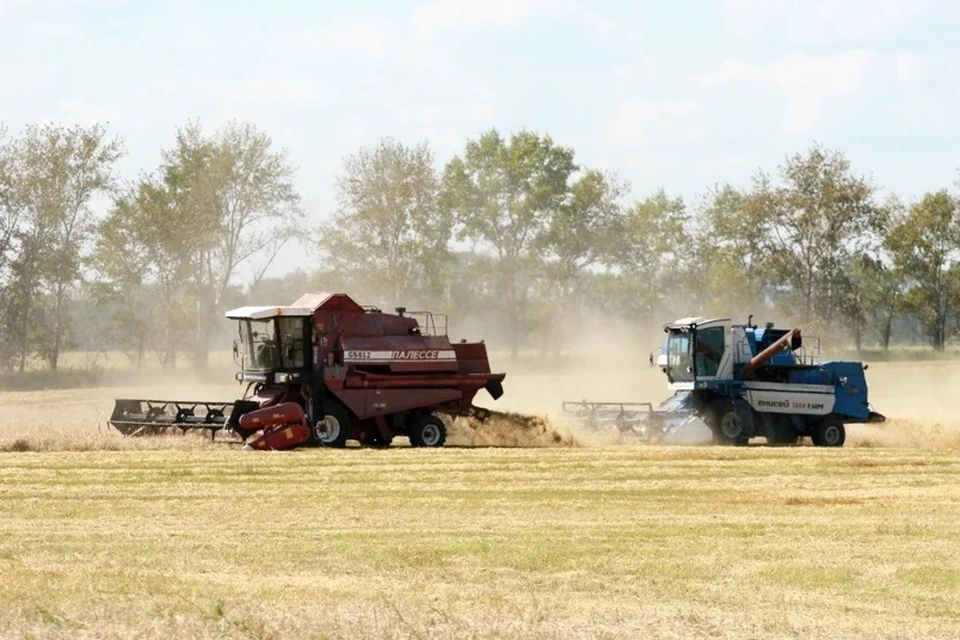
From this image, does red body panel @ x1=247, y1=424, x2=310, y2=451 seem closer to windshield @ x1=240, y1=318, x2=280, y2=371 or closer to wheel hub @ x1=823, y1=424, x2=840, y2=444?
windshield @ x1=240, y1=318, x2=280, y2=371

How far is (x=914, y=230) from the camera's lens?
3095 inches

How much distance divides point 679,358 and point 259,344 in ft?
29.2

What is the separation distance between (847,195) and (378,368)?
46.0m

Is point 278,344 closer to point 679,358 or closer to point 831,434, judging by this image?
point 679,358

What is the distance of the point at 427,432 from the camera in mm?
31312

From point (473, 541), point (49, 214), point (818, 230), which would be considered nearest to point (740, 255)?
point (818, 230)

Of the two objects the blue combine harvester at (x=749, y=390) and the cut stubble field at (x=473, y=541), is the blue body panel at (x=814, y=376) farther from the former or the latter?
the cut stubble field at (x=473, y=541)

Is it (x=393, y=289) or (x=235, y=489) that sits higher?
(x=393, y=289)

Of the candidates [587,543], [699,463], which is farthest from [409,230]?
[587,543]

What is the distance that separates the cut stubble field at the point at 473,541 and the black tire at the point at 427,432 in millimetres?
1748

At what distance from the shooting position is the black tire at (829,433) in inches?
1347

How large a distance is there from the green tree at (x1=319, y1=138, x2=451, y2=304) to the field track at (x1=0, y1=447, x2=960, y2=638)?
4133 cm

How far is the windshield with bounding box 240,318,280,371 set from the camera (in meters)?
30.8

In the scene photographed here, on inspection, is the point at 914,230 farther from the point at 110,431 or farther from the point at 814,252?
the point at 110,431
